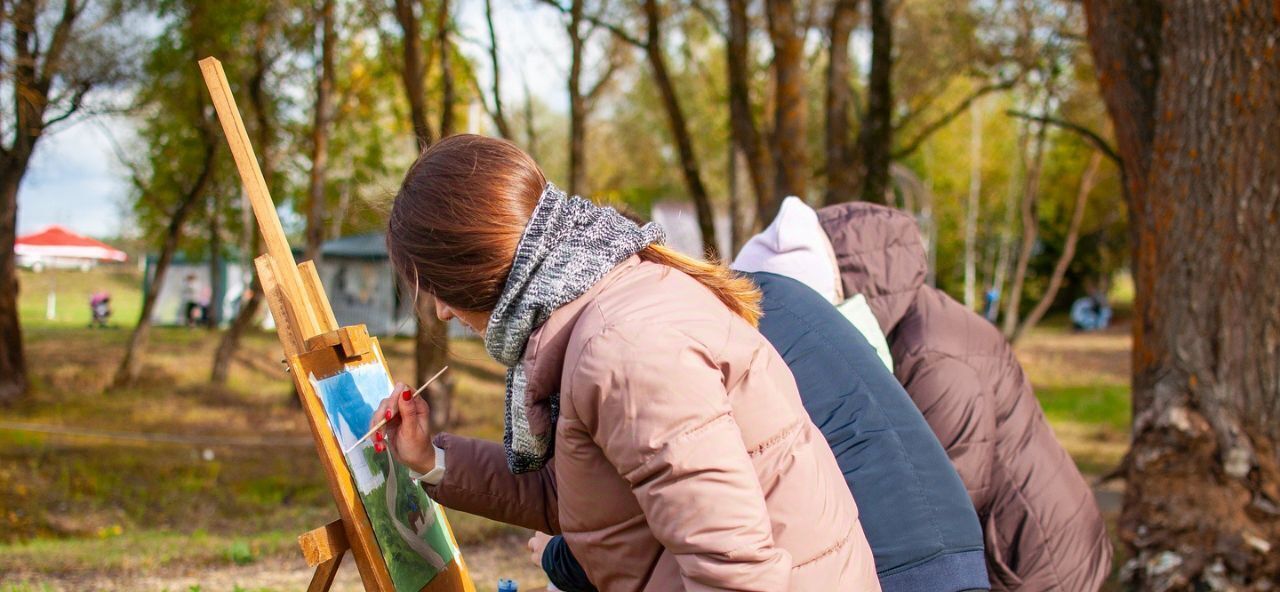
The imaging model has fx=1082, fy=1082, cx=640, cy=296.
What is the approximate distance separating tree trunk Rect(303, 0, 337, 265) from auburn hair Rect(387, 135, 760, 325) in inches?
480

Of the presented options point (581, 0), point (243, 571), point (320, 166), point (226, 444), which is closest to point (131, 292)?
point (320, 166)

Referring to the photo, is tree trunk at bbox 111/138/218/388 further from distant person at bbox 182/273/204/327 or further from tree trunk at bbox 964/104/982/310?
tree trunk at bbox 964/104/982/310

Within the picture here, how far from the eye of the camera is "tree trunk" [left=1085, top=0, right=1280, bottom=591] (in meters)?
4.30

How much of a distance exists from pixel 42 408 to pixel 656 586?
13119mm

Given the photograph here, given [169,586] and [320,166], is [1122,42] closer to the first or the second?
[169,586]

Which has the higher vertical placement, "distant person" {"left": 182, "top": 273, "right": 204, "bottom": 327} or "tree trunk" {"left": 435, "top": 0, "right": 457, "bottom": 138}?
"tree trunk" {"left": 435, "top": 0, "right": 457, "bottom": 138}

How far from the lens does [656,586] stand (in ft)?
5.64

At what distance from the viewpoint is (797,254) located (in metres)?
2.73

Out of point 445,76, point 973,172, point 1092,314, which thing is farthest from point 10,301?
point 1092,314

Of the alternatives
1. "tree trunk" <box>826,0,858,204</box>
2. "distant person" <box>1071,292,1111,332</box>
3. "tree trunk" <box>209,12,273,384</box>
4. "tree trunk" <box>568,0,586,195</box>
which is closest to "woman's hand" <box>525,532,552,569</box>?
"tree trunk" <box>826,0,858,204</box>

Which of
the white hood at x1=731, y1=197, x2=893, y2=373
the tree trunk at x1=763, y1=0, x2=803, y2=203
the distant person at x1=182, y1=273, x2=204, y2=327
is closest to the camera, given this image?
the white hood at x1=731, y1=197, x2=893, y2=373

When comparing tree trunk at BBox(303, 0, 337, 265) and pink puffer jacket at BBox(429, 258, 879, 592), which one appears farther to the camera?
tree trunk at BBox(303, 0, 337, 265)

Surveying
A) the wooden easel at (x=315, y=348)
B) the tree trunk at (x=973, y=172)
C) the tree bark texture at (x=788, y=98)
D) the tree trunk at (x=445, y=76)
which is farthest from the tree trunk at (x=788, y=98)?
the tree trunk at (x=973, y=172)

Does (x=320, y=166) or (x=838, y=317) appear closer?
(x=838, y=317)
